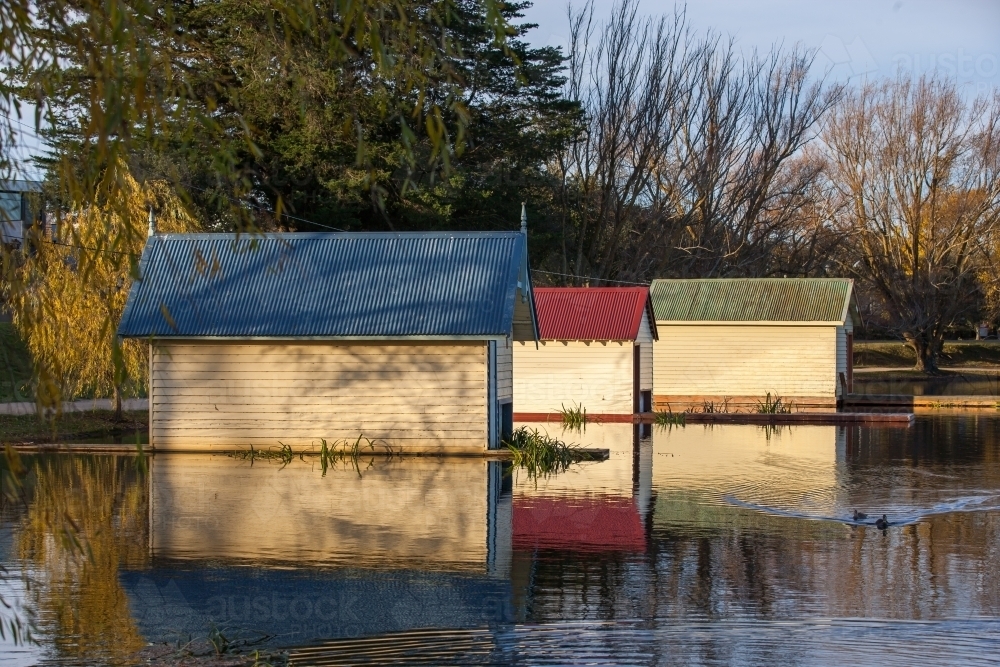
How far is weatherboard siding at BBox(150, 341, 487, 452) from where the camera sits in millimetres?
23438

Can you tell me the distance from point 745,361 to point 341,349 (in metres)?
20.8

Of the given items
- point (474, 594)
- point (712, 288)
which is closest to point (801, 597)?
point (474, 594)

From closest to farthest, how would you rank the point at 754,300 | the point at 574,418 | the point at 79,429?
Answer: the point at 79,429, the point at 574,418, the point at 754,300

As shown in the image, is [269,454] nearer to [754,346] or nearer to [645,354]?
[645,354]

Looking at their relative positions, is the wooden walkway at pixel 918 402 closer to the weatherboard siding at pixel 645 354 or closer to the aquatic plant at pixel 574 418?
the weatherboard siding at pixel 645 354

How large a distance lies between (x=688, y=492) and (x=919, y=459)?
288 inches

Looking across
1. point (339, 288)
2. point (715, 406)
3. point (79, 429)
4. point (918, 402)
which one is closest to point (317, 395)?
point (339, 288)

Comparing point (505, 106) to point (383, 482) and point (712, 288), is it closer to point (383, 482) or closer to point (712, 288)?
point (712, 288)

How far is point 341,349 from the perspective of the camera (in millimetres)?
23766

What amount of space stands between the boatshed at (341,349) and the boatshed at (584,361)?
376 inches

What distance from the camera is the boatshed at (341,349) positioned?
76.7 ft

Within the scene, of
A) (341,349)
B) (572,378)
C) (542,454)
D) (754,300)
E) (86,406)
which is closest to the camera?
(542,454)

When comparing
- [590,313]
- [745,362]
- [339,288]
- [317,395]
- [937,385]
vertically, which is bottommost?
[937,385]

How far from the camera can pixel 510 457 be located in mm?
23172
